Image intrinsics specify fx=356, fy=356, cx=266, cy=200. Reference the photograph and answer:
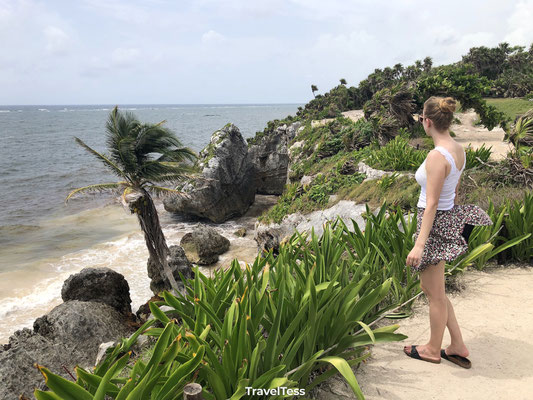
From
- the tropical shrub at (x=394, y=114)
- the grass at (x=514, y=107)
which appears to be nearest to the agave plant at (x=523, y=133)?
the tropical shrub at (x=394, y=114)

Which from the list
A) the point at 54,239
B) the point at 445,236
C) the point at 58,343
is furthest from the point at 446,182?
the point at 54,239

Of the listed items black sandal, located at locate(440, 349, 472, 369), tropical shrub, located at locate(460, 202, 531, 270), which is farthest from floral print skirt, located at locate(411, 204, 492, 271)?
tropical shrub, located at locate(460, 202, 531, 270)

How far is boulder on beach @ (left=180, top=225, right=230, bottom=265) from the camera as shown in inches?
620

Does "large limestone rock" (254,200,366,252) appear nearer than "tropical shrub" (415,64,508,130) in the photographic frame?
Yes

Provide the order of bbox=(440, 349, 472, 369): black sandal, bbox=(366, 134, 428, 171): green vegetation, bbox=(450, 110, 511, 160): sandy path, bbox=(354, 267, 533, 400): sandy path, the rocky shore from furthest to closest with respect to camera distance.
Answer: bbox=(450, 110, 511, 160): sandy path < bbox=(366, 134, 428, 171): green vegetation < the rocky shore < bbox=(440, 349, 472, 369): black sandal < bbox=(354, 267, 533, 400): sandy path

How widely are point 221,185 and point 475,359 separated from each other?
789 inches

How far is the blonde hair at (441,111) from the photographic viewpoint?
2898 mm

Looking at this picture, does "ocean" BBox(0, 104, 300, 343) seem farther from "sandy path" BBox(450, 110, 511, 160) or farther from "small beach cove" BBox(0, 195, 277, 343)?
"sandy path" BBox(450, 110, 511, 160)

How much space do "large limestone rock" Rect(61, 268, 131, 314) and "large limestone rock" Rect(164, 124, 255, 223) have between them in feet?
33.1

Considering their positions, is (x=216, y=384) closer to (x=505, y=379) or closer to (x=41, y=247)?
(x=505, y=379)

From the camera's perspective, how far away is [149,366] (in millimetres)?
2268

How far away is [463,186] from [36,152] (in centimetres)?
5713

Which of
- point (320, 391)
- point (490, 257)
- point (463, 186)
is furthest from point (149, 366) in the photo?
point (463, 186)

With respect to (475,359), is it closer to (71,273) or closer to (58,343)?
(58,343)
